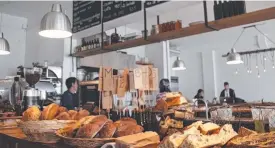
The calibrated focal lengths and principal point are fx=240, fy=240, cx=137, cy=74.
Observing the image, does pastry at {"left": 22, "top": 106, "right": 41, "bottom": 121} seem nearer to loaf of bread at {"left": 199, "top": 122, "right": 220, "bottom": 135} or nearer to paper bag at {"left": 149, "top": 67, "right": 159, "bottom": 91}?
paper bag at {"left": 149, "top": 67, "right": 159, "bottom": 91}

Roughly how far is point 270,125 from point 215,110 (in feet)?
1.00

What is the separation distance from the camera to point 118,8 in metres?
3.81

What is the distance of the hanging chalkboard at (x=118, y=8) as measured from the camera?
3564 mm

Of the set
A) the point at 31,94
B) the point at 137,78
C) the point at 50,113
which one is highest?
the point at 137,78

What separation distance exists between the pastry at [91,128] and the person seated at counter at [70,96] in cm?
266

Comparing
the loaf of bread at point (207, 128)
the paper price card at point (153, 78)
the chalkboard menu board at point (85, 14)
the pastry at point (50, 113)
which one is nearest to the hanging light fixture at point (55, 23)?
the pastry at point (50, 113)

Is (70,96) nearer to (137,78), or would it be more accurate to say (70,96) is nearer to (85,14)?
(85,14)

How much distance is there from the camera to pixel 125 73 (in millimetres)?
1881

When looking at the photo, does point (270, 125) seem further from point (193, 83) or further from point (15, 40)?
point (193, 83)

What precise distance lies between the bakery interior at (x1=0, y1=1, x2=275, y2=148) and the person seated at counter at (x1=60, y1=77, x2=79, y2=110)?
22 mm

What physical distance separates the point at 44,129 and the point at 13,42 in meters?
5.35

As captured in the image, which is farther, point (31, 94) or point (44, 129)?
point (31, 94)

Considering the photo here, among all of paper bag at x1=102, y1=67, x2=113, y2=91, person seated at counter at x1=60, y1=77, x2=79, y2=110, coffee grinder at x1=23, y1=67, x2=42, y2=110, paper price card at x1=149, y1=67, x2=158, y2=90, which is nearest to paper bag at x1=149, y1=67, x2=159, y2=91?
paper price card at x1=149, y1=67, x2=158, y2=90

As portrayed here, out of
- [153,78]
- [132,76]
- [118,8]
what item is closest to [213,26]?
[153,78]
